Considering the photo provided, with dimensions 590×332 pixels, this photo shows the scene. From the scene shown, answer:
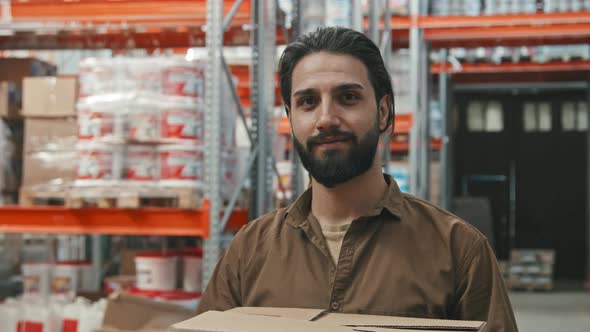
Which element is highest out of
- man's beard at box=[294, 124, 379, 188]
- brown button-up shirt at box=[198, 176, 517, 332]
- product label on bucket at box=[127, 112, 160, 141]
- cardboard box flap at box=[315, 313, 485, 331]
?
product label on bucket at box=[127, 112, 160, 141]

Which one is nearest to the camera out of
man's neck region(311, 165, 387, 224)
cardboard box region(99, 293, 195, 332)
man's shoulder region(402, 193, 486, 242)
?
man's shoulder region(402, 193, 486, 242)

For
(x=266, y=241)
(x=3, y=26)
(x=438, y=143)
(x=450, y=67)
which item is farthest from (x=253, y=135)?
(x=450, y=67)

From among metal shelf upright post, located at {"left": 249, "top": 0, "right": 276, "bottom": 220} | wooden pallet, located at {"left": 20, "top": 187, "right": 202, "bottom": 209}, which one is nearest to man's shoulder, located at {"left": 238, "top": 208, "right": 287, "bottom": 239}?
wooden pallet, located at {"left": 20, "top": 187, "right": 202, "bottom": 209}

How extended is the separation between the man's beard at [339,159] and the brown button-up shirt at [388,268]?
0.43 feet

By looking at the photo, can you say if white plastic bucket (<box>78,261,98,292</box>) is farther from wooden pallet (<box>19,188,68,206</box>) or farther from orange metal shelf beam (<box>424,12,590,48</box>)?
orange metal shelf beam (<box>424,12,590,48</box>)

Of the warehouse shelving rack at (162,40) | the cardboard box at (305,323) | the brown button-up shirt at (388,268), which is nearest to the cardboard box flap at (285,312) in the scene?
the cardboard box at (305,323)

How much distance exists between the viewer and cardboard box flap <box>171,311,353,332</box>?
172 centimetres

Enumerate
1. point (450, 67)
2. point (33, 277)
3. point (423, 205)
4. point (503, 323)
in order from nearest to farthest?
1. point (503, 323)
2. point (423, 205)
3. point (33, 277)
4. point (450, 67)

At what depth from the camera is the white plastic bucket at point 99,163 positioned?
14.7ft

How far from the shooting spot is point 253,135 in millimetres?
4820

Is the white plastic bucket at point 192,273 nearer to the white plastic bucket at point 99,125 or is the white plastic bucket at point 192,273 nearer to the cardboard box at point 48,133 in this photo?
the white plastic bucket at point 99,125

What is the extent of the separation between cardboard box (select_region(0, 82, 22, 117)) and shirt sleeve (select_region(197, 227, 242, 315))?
323cm

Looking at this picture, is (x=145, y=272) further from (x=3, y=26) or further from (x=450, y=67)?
(x=450, y=67)

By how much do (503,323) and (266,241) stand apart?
71cm
